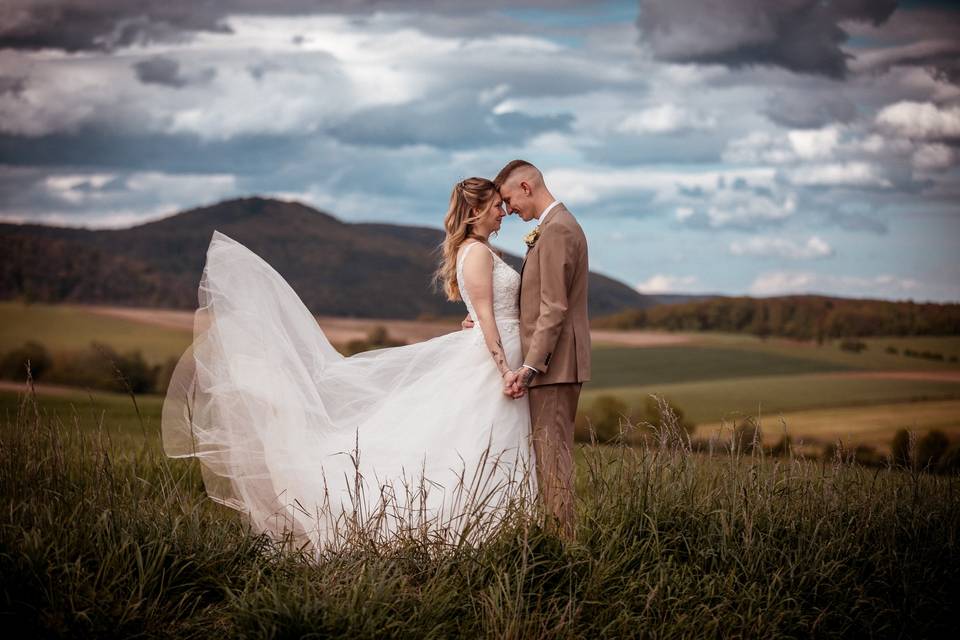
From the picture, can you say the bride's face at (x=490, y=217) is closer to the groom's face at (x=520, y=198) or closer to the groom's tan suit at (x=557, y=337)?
the groom's face at (x=520, y=198)

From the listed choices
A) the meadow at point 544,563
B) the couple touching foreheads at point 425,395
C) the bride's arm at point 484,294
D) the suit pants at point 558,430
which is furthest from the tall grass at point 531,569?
the bride's arm at point 484,294

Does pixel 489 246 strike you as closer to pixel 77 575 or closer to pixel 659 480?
pixel 659 480

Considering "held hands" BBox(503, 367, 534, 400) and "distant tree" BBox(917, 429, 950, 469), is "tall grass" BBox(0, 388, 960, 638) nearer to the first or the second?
"held hands" BBox(503, 367, 534, 400)

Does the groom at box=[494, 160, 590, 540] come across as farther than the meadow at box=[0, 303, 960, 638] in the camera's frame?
Yes

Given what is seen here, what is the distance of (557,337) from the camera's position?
6246 mm

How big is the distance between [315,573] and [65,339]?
2551 centimetres

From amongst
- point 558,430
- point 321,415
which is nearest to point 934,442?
point 558,430

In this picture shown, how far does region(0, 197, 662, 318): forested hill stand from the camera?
33.1 m

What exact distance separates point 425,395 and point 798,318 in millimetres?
25563

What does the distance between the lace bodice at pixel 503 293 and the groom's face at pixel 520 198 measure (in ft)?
1.29

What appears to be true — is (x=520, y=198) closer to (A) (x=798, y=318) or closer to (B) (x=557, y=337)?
(B) (x=557, y=337)

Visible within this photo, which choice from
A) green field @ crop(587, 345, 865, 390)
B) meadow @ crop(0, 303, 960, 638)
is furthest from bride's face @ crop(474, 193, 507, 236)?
green field @ crop(587, 345, 865, 390)

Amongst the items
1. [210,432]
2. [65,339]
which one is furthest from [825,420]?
[65,339]

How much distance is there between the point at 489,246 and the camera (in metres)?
6.58
